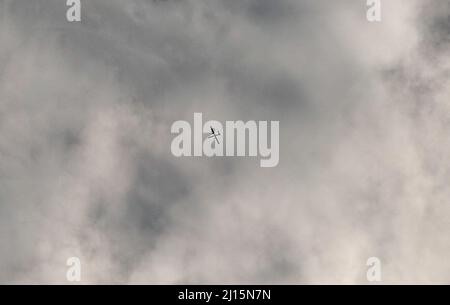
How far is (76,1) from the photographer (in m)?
116
